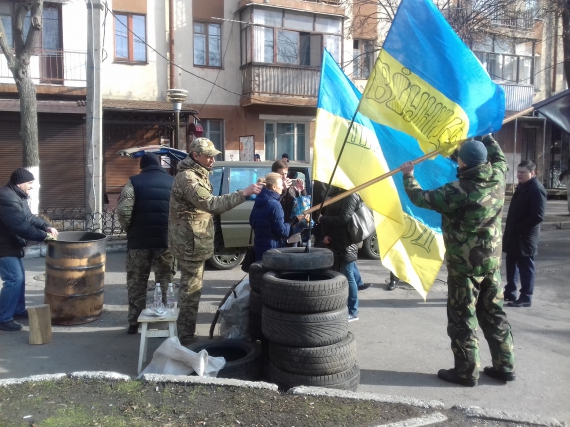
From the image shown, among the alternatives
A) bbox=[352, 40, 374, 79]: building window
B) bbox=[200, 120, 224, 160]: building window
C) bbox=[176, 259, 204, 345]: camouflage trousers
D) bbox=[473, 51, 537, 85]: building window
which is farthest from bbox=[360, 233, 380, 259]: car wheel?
bbox=[473, 51, 537, 85]: building window

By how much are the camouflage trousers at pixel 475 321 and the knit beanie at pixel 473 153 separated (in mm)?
936

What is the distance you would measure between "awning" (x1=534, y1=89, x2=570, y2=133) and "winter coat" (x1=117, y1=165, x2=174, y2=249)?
13.0 ft

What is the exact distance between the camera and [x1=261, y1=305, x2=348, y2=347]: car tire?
4.27 metres

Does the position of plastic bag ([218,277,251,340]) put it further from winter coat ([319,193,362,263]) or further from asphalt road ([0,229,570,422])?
winter coat ([319,193,362,263])

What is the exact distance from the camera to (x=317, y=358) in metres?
4.29

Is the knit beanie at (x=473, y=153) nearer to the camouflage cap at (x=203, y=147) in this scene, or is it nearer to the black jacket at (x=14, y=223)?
the camouflage cap at (x=203, y=147)

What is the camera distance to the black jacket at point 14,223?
5949 millimetres

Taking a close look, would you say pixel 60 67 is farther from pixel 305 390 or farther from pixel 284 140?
pixel 305 390

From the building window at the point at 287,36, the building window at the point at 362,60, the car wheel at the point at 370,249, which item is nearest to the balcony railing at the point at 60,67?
the building window at the point at 287,36

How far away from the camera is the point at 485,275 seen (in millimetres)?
4594

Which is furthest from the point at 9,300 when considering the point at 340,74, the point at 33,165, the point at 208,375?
the point at 33,165

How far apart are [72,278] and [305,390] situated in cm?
330

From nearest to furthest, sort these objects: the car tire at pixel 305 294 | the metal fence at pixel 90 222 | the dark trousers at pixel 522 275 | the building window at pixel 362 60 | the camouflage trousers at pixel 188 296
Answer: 1. the car tire at pixel 305 294
2. the camouflage trousers at pixel 188 296
3. the dark trousers at pixel 522 275
4. the metal fence at pixel 90 222
5. the building window at pixel 362 60

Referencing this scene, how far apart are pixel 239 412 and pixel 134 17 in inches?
650
